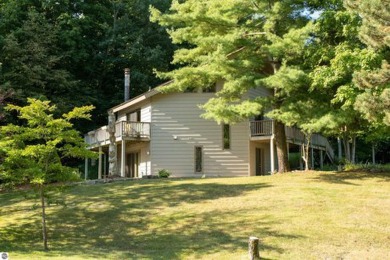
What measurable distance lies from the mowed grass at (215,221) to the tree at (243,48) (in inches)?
137

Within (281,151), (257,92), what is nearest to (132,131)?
(257,92)

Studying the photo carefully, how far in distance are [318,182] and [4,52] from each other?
23.0m

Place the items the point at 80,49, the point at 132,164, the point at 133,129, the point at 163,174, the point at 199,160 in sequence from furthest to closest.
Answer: the point at 80,49 → the point at 132,164 → the point at 133,129 → the point at 199,160 → the point at 163,174

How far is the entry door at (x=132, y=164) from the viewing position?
101ft

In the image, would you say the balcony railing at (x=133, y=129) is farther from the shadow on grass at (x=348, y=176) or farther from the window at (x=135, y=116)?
the shadow on grass at (x=348, y=176)

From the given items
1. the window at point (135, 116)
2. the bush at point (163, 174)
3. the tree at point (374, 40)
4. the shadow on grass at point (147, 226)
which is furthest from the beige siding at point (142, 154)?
the tree at point (374, 40)

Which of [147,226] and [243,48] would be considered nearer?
[147,226]

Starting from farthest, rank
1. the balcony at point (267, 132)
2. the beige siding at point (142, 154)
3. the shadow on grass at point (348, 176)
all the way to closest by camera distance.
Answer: the beige siding at point (142, 154) → the balcony at point (267, 132) → the shadow on grass at point (348, 176)

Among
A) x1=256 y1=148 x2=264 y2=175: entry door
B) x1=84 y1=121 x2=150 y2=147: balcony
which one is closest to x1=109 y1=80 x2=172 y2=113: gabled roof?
x1=84 y1=121 x2=150 y2=147: balcony

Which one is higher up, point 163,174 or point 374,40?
point 374,40

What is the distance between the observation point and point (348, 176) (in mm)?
20766

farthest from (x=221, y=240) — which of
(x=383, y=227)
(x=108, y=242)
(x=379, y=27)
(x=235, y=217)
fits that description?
(x=379, y=27)

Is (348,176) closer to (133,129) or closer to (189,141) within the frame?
(189,141)

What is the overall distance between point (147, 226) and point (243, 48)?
37.6 ft
